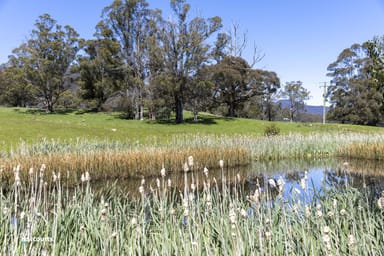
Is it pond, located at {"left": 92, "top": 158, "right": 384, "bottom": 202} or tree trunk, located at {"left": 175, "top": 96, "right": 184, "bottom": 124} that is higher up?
tree trunk, located at {"left": 175, "top": 96, "right": 184, "bottom": 124}

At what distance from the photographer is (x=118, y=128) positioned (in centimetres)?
2400

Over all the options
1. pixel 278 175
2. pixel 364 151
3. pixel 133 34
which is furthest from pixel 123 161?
pixel 133 34

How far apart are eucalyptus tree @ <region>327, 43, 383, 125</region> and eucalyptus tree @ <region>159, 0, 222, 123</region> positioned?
2410 cm

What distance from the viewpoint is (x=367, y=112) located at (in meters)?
41.7

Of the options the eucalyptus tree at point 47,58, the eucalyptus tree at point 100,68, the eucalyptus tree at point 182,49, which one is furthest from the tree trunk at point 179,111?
the eucalyptus tree at point 47,58

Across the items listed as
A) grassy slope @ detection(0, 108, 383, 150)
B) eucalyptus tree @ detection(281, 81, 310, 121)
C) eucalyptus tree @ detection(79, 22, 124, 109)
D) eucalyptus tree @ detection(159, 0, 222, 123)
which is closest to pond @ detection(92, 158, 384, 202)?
grassy slope @ detection(0, 108, 383, 150)

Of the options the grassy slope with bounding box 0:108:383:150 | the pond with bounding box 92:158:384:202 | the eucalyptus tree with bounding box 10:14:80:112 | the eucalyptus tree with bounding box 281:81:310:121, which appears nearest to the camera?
the pond with bounding box 92:158:384:202

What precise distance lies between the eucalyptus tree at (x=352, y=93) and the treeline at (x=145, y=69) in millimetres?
151

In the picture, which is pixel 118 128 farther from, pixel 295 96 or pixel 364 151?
pixel 295 96

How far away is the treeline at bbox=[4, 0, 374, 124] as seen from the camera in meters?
29.6

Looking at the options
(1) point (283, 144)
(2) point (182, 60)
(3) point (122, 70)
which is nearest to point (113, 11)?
(3) point (122, 70)

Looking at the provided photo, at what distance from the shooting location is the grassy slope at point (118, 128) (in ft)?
59.9

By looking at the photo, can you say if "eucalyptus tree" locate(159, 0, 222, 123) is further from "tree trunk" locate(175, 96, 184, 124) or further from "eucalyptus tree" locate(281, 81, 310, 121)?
"eucalyptus tree" locate(281, 81, 310, 121)

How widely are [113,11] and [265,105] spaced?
28.2 metres
